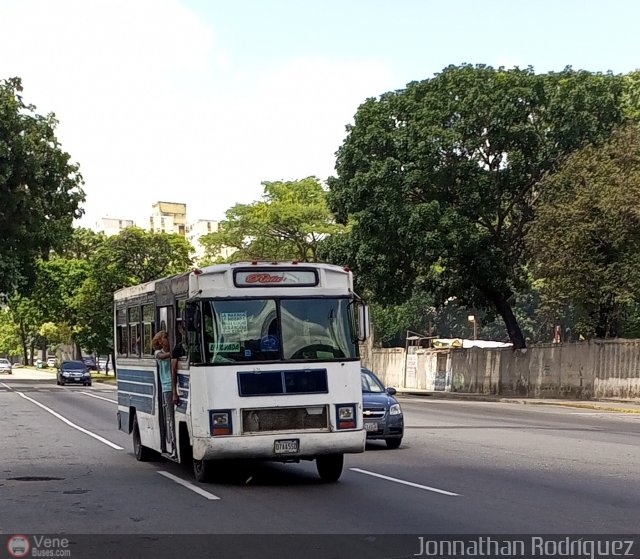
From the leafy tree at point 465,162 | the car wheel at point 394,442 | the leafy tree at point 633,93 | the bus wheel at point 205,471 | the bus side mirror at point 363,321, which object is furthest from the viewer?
the leafy tree at point 633,93

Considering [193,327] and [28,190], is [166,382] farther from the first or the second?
[28,190]

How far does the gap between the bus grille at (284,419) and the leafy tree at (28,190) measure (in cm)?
3416

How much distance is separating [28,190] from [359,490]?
37094 mm

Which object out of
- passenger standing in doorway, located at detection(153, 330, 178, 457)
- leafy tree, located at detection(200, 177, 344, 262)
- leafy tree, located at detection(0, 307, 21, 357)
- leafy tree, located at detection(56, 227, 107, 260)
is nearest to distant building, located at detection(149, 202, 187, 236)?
leafy tree, located at detection(0, 307, 21, 357)

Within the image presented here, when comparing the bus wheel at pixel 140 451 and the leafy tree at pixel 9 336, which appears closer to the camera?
the bus wheel at pixel 140 451

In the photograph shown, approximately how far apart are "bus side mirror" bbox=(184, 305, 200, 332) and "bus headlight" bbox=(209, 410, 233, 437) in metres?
1.08

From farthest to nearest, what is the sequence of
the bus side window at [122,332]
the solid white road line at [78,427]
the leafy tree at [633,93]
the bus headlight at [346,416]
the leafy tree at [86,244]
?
the leafy tree at [86,244], the leafy tree at [633,93], the solid white road line at [78,427], the bus side window at [122,332], the bus headlight at [346,416]

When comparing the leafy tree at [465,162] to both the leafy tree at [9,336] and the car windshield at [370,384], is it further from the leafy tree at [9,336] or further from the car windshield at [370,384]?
the leafy tree at [9,336]

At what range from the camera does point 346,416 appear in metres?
13.0

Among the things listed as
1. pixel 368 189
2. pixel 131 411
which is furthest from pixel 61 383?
pixel 131 411

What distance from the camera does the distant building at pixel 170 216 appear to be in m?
154

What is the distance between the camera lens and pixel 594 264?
37500 mm
